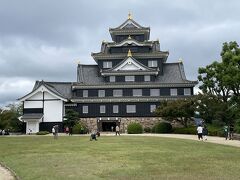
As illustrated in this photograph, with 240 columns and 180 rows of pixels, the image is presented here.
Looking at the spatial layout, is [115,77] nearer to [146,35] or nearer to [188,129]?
[146,35]

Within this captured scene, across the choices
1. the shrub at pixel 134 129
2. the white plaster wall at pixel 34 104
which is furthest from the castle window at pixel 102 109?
the white plaster wall at pixel 34 104

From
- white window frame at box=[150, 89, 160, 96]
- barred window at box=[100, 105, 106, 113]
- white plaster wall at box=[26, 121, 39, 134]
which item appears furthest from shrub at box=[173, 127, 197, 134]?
white plaster wall at box=[26, 121, 39, 134]

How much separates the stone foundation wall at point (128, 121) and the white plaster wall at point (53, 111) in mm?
3803

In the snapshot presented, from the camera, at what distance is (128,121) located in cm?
6222

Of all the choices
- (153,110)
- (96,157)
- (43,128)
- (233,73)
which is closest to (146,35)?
(153,110)

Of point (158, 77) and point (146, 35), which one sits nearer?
point (158, 77)

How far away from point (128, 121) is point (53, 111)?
12.3 m

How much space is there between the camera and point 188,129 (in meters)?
52.1

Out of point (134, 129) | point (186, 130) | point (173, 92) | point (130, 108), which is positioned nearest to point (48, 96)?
point (130, 108)

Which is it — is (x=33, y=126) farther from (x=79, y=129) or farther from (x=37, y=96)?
(x=79, y=129)

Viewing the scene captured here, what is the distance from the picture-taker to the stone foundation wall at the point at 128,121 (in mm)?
61844

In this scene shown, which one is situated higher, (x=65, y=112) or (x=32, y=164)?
(x=65, y=112)

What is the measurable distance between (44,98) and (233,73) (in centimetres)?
3243

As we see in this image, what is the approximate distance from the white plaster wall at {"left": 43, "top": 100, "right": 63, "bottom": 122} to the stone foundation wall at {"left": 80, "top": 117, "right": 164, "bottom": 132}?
150 inches
